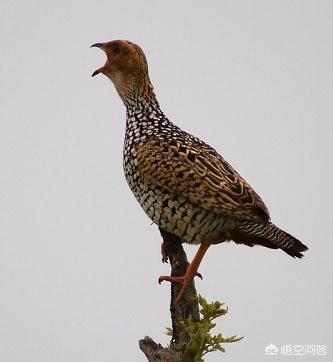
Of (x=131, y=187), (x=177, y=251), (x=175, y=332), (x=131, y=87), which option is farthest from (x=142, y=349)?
(x=131, y=87)

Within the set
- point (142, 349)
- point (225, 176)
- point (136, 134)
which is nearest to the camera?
point (142, 349)

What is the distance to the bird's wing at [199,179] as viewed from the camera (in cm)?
713

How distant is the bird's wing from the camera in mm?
7133

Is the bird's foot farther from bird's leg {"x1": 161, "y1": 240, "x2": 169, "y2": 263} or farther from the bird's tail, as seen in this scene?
the bird's tail

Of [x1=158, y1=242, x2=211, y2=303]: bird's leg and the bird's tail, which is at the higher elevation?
the bird's tail

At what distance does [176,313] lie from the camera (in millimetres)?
7273

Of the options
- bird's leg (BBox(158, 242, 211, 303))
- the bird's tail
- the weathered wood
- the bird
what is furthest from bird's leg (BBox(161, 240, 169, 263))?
the bird's tail

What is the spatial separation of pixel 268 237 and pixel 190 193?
84 centimetres

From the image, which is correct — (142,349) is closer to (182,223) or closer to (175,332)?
(175,332)

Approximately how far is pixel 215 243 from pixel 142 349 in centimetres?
126

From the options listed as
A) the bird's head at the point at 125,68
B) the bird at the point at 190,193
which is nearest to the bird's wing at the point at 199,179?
the bird at the point at 190,193

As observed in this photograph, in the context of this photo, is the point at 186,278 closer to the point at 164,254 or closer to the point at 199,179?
the point at 164,254

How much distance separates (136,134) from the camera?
26.0ft

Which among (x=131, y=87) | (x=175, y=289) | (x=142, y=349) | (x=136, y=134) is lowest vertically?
(x=142, y=349)
